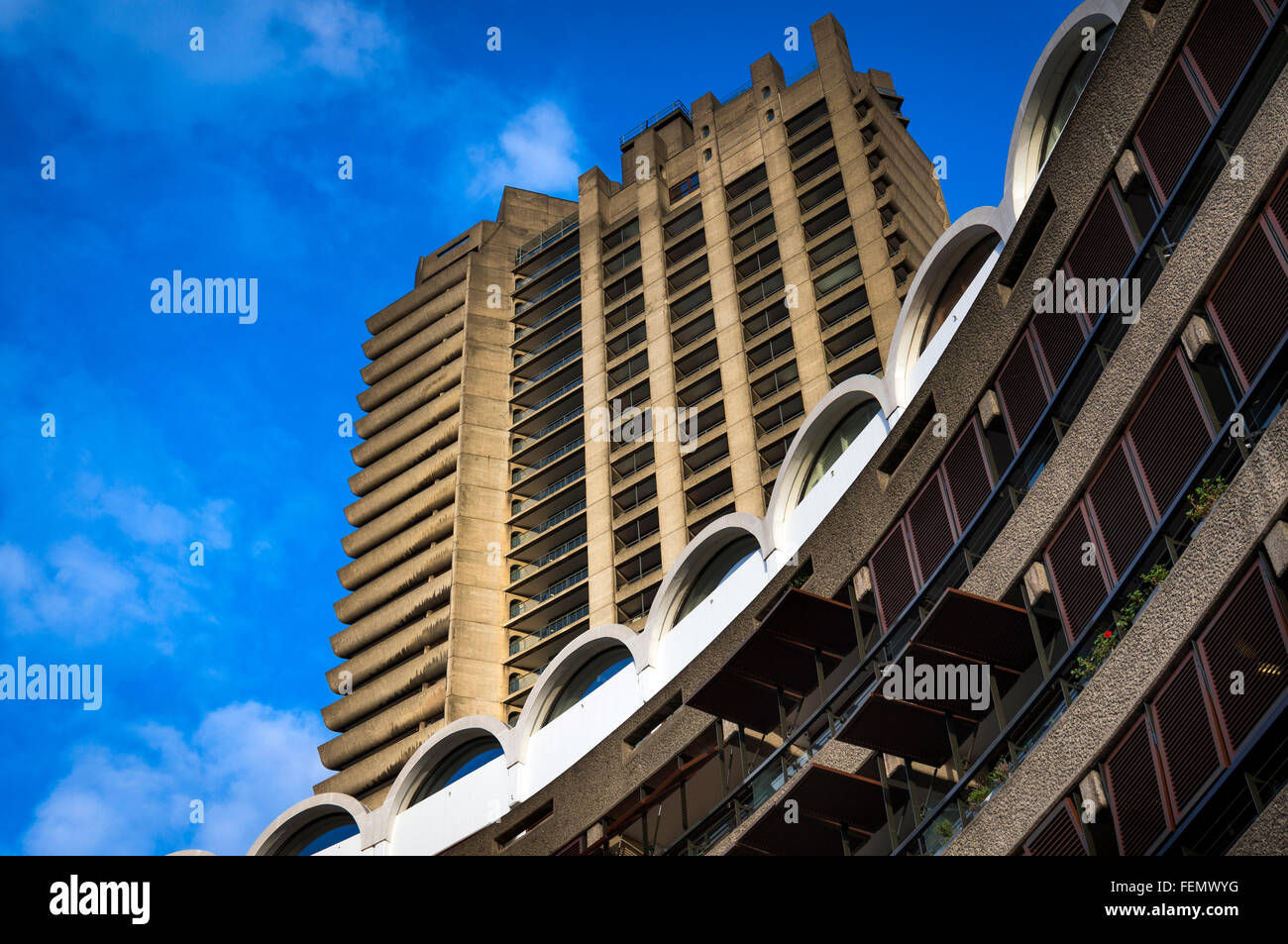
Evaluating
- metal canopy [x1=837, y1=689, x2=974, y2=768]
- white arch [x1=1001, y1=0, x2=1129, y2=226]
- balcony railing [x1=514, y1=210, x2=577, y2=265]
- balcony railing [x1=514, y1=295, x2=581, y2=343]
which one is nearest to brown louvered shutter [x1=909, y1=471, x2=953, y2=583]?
metal canopy [x1=837, y1=689, x2=974, y2=768]

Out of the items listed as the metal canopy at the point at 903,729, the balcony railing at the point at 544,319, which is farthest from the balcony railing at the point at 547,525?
the metal canopy at the point at 903,729

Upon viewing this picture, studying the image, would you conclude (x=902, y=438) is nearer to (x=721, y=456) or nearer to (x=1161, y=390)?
(x=1161, y=390)

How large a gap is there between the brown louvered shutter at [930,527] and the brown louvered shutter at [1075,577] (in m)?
3.06

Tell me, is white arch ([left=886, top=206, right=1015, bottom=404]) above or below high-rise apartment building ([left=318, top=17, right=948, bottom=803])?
below

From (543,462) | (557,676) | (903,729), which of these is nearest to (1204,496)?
(903,729)

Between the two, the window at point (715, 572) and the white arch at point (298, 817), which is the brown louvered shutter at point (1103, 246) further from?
the white arch at point (298, 817)

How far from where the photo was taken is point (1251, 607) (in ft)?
47.5

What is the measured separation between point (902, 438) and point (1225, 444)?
904 cm

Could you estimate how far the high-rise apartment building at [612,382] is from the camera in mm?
64625

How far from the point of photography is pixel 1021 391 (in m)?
21.4

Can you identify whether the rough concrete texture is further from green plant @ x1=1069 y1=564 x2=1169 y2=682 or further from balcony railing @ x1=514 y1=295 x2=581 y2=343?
balcony railing @ x1=514 y1=295 x2=581 y2=343

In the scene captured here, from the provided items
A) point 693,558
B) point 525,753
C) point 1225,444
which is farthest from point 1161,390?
point 525,753

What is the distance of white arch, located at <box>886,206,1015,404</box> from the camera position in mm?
25464

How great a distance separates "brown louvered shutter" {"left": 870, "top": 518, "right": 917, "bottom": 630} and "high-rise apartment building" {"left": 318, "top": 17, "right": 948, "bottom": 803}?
34272 millimetres
